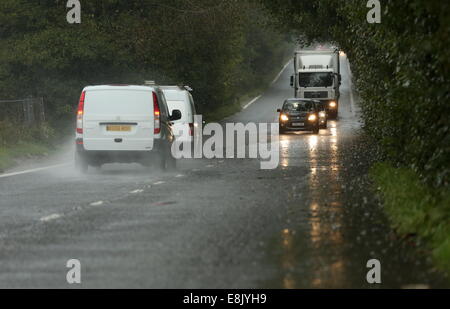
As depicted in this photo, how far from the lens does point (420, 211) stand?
1307 centimetres

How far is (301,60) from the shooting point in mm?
67562

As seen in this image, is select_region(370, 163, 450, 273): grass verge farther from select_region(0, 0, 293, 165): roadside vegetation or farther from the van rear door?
select_region(0, 0, 293, 165): roadside vegetation

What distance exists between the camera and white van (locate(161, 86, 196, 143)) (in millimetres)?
32281

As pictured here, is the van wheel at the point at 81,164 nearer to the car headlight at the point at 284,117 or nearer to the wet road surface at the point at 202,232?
the wet road surface at the point at 202,232

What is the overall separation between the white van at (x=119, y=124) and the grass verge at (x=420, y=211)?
8.00 metres

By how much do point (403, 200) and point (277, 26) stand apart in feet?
101

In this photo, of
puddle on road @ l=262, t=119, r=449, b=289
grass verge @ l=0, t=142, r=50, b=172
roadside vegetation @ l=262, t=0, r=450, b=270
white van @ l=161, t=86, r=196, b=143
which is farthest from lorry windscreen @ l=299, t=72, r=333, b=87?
roadside vegetation @ l=262, t=0, r=450, b=270

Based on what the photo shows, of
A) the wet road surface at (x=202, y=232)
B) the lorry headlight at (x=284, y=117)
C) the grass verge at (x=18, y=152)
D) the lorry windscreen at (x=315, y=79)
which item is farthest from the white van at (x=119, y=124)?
the lorry windscreen at (x=315, y=79)

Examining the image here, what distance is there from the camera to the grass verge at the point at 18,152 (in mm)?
28636

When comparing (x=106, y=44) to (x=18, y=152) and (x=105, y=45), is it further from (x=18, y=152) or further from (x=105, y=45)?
(x=18, y=152)

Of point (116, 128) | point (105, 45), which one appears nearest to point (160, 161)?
point (116, 128)
